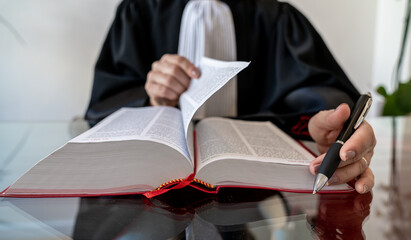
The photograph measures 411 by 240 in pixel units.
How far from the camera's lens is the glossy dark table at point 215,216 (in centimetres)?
35

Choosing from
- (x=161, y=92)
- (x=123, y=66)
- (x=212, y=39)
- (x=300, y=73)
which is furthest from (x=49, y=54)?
(x=300, y=73)

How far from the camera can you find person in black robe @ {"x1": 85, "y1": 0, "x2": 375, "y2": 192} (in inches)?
40.9

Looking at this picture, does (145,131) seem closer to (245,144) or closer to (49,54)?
(245,144)

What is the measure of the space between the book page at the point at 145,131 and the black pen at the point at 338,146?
0.16 meters

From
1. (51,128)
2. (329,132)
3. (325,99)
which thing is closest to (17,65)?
(51,128)

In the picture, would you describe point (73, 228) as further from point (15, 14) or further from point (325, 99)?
point (15, 14)

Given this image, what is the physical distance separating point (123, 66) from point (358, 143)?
0.95 m

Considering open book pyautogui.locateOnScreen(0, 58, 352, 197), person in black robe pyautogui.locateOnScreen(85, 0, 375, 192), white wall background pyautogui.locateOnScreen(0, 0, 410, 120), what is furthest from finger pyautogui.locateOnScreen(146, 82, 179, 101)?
white wall background pyautogui.locateOnScreen(0, 0, 410, 120)

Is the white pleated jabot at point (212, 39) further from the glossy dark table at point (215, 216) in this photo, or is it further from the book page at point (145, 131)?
the glossy dark table at point (215, 216)

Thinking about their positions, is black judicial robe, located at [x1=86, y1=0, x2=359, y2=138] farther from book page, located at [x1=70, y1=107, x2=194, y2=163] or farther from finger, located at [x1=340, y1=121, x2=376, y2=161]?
finger, located at [x1=340, y1=121, x2=376, y2=161]

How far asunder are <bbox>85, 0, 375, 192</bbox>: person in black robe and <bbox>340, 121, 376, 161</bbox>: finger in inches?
15.7

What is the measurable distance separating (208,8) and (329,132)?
797 millimetres

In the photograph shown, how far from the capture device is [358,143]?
46 centimetres

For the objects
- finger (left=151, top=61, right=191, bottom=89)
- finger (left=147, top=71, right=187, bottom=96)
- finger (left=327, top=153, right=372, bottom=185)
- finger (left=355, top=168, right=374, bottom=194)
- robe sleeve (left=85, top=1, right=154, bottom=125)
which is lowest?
robe sleeve (left=85, top=1, right=154, bottom=125)
